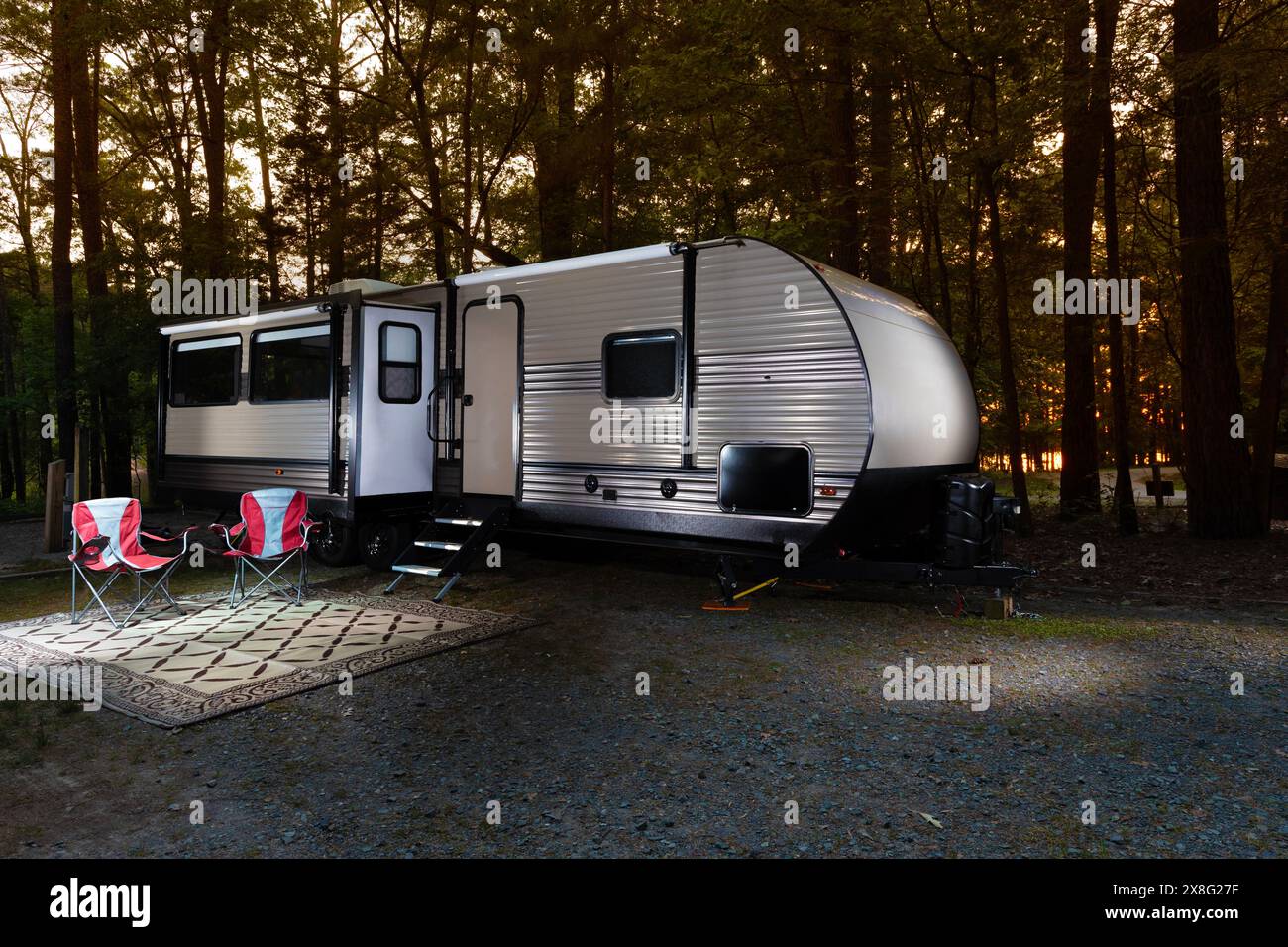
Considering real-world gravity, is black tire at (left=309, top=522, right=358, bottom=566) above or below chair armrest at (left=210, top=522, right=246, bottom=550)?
below

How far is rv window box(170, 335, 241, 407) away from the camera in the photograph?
35.3ft

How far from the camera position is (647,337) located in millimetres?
7465

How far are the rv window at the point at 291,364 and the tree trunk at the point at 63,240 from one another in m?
6.80

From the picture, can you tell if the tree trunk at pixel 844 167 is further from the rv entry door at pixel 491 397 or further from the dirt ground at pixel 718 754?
the dirt ground at pixel 718 754

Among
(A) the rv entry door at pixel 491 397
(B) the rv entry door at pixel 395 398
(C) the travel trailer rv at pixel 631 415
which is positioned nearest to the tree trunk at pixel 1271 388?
(C) the travel trailer rv at pixel 631 415

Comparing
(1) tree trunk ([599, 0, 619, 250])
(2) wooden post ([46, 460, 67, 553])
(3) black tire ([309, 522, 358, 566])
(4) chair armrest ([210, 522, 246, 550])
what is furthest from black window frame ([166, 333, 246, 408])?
(1) tree trunk ([599, 0, 619, 250])

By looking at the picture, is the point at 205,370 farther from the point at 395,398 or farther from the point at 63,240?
the point at 63,240

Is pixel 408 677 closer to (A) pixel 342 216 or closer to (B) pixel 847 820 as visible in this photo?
(B) pixel 847 820

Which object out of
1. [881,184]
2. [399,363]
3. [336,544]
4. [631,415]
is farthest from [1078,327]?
[336,544]

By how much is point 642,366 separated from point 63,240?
44.4 feet

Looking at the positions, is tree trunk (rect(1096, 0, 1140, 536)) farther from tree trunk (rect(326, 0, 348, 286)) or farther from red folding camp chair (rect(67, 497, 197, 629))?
tree trunk (rect(326, 0, 348, 286))

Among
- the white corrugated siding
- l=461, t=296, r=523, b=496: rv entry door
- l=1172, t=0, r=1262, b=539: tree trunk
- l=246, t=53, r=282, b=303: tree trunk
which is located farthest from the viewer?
l=246, t=53, r=282, b=303: tree trunk

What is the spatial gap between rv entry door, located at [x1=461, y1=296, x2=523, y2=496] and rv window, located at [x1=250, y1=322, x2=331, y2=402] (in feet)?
5.68

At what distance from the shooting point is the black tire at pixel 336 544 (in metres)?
10.0
